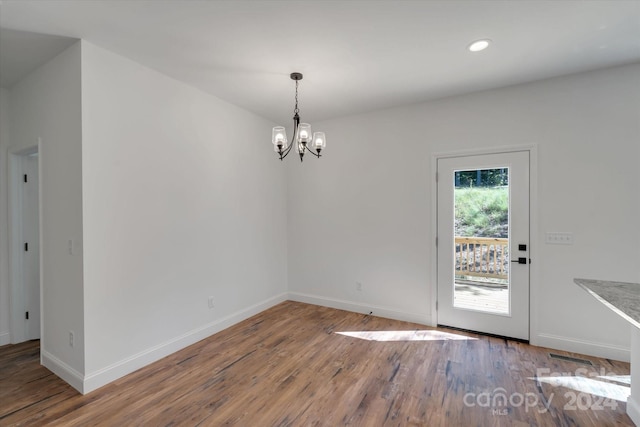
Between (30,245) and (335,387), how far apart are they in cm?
374

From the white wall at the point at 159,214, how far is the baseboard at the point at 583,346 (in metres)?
3.47

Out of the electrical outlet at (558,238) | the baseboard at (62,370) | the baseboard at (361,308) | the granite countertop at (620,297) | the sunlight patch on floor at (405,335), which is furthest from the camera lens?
the baseboard at (361,308)

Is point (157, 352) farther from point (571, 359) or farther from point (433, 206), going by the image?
point (571, 359)

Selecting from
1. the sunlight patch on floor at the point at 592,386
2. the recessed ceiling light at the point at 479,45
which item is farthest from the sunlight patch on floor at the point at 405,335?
the recessed ceiling light at the point at 479,45

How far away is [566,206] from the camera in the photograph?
2963mm

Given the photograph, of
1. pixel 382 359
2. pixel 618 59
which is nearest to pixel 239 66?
pixel 382 359

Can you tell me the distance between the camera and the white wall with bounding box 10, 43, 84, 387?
239cm

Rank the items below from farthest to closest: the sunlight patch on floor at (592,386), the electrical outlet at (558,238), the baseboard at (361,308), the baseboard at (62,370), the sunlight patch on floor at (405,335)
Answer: the baseboard at (361,308) → the sunlight patch on floor at (405,335) → the electrical outlet at (558,238) → the baseboard at (62,370) → the sunlight patch on floor at (592,386)

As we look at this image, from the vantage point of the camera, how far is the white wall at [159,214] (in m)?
2.43

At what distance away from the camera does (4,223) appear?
319 centimetres

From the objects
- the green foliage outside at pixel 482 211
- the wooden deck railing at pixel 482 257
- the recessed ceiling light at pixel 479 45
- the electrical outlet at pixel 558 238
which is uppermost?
the recessed ceiling light at pixel 479 45

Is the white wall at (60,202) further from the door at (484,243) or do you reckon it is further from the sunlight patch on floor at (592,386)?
the sunlight patch on floor at (592,386)

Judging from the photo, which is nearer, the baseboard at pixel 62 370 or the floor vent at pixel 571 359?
the baseboard at pixel 62 370

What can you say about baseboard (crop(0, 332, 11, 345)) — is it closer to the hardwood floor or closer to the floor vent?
the hardwood floor
